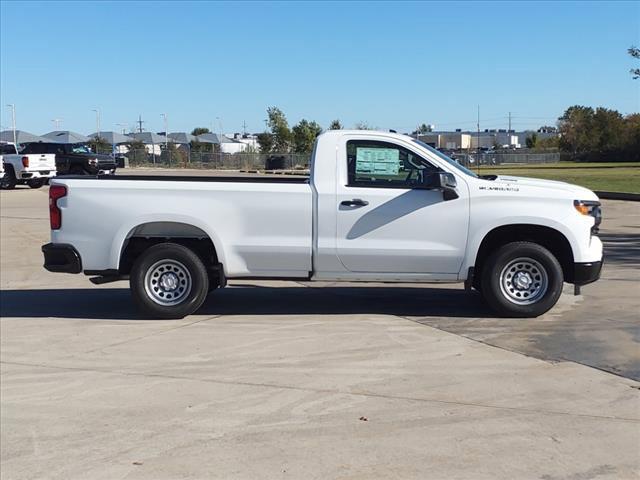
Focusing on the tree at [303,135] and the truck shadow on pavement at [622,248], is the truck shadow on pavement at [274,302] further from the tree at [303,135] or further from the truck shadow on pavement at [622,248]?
the tree at [303,135]

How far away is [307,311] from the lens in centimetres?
884

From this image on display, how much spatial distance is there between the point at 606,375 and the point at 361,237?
9.85ft

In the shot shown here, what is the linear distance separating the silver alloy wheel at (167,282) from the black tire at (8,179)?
1055 inches

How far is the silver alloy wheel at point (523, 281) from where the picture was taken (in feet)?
26.6

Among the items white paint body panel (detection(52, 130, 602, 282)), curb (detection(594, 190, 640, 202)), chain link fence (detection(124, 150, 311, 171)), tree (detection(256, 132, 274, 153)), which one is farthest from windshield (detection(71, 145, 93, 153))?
tree (detection(256, 132, 274, 153))

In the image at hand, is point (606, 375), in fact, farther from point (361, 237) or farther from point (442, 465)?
point (361, 237)

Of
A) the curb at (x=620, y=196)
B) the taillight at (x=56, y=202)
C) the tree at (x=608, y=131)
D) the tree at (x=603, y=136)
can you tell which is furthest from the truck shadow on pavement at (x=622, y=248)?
the tree at (x=608, y=131)

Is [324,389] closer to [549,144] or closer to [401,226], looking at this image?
[401,226]

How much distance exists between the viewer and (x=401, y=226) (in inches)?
321

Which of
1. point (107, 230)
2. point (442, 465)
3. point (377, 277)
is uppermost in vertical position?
point (107, 230)

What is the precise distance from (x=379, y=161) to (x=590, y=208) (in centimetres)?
233

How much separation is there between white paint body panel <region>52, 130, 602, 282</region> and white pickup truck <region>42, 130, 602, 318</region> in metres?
0.01

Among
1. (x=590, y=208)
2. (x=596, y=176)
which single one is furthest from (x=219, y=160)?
(x=590, y=208)

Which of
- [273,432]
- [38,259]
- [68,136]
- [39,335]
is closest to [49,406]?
[273,432]
